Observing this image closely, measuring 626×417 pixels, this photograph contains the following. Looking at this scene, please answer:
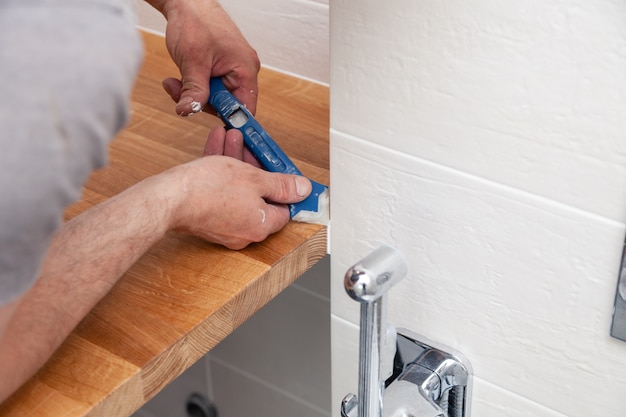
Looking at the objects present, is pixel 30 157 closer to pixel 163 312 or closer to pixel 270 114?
pixel 163 312

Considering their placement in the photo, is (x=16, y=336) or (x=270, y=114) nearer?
(x=16, y=336)

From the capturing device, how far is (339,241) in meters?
0.84

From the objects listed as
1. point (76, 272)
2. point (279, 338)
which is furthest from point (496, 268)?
point (279, 338)

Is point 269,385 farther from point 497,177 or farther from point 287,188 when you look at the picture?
point 497,177

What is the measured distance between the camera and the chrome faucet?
676 millimetres

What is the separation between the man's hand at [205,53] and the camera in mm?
890

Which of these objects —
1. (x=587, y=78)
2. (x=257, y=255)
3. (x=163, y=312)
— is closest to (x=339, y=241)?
(x=257, y=255)

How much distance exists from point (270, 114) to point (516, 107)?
0.43 m

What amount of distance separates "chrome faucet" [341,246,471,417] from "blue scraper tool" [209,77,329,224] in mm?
128

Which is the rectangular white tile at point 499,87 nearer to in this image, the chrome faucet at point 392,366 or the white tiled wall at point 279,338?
the chrome faucet at point 392,366

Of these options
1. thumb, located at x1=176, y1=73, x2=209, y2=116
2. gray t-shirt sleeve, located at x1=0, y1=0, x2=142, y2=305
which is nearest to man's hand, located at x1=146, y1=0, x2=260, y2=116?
thumb, located at x1=176, y1=73, x2=209, y2=116

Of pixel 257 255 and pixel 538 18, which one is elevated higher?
pixel 538 18

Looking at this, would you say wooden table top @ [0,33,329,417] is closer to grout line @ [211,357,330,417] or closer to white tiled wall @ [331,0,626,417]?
white tiled wall @ [331,0,626,417]

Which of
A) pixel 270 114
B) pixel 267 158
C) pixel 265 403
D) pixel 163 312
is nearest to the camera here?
pixel 163 312
